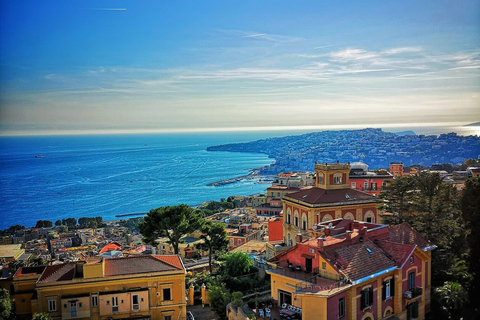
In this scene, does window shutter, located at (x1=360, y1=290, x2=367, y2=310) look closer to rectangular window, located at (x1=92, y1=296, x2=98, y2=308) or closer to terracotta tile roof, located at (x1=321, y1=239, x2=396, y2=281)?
terracotta tile roof, located at (x1=321, y1=239, x2=396, y2=281)

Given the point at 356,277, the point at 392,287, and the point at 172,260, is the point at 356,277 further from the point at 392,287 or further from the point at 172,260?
the point at 172,260

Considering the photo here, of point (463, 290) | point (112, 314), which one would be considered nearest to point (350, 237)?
point (463, 290)

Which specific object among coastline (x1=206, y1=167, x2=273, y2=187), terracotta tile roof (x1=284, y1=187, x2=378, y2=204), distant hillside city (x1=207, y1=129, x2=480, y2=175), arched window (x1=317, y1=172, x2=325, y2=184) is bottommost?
coastline (x1=206, y1=167, x2=273, y2=187)

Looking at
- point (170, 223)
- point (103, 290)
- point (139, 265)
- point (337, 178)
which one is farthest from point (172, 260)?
point (337, 178)

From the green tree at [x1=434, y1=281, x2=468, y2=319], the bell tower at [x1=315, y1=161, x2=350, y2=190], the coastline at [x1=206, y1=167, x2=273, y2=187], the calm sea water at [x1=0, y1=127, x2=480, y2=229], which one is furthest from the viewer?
the coastline at [x1=206, y1=167, x2=273, y2=187]

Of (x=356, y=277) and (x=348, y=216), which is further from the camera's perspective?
(x=348, y=216)

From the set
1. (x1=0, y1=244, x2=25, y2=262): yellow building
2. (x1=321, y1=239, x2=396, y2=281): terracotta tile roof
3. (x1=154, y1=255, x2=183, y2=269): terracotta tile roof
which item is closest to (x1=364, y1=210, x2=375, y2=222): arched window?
(x1=321, y1=239, x2=396, y2=281): terracotta tile roof
